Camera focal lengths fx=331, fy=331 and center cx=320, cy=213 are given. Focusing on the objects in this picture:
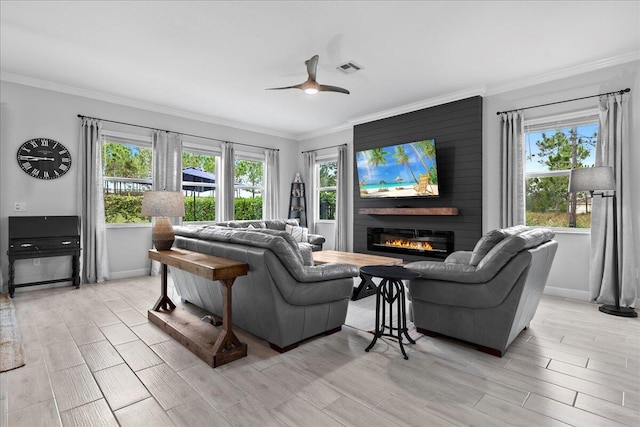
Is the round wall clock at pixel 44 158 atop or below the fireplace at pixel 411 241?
atop

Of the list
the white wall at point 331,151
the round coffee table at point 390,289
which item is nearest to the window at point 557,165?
the round coffee table at point 390,289

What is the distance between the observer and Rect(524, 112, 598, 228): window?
13.7 feet

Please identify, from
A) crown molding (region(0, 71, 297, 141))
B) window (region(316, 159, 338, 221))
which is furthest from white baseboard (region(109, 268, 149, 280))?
window (region(316, 159, 338, 221))

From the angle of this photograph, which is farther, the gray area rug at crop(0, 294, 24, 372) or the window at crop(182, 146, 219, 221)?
the window at crop(182, 146, 219, 221)

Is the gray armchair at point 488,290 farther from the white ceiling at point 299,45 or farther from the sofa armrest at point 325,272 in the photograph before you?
the white ceiling at point 299,45

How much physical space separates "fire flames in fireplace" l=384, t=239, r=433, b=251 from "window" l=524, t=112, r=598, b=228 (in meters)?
1.49

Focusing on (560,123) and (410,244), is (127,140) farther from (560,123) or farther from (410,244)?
(560,123)

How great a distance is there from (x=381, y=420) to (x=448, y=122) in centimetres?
455

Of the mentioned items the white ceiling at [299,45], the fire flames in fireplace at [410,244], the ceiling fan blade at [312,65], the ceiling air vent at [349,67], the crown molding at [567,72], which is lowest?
the fire flames in fireplace at [410,244]

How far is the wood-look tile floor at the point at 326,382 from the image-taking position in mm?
1772

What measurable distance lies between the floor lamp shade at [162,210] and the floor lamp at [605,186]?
168 inches

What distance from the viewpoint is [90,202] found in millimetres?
4895

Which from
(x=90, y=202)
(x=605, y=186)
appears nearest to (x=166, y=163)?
(x=90, y=202)

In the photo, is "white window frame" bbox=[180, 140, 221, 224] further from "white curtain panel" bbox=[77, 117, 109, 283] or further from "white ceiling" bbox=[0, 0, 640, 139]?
"white curtain panel" bbox=[77, 117, 109, 283]
